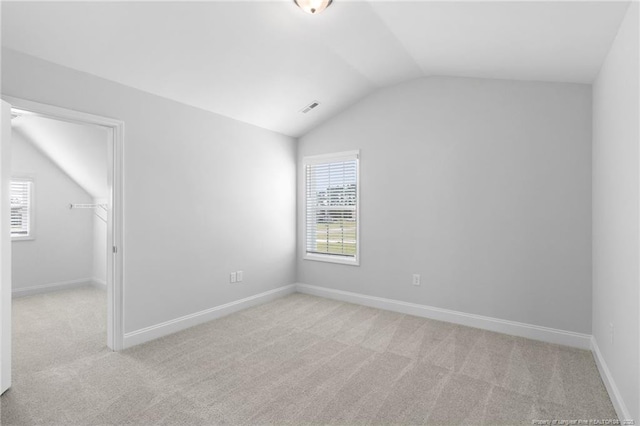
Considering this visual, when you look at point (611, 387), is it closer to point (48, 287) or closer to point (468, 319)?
point (468, 319)

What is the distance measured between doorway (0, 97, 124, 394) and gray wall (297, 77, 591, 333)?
2687 mm

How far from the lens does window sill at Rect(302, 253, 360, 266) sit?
4472 mm

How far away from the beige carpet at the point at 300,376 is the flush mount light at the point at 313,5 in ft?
9.10

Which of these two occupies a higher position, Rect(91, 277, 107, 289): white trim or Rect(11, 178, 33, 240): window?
Rect(11, 178, 33, 240): window

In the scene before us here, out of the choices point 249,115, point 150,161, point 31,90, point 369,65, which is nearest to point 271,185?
point 249,115

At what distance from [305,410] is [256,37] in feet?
9.38

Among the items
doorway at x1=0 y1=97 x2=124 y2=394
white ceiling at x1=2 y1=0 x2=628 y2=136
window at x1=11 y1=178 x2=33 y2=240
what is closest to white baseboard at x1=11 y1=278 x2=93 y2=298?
doorway at x1=0 y1=97 x2=124 y2=394

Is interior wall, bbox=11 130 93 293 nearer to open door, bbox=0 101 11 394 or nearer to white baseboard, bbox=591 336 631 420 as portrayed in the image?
open door, bbox=0 101 11 394

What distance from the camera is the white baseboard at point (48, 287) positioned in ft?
15.4

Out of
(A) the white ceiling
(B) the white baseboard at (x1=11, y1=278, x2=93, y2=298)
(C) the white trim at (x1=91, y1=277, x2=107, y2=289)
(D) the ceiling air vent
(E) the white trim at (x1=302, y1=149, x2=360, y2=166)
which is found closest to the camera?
(A) the white ceiling

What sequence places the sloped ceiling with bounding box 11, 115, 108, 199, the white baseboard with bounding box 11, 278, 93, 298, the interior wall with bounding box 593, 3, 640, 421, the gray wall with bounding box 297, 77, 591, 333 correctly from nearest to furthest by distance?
1. the interior wall with bounding box 593, 3, 640, 421
2. the gray wall with bounding box 297, 77, 591, 333
3. the sloped ceiling with bounding box 11, 115, 108, 199
4. the white baseboard with bounding box 11, 278, 93, 298

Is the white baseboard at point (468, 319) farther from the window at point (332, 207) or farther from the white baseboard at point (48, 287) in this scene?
the white baseboard at point (48, 287)

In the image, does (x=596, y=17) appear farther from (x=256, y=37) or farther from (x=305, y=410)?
(x=305, y=410)

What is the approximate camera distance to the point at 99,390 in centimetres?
232
